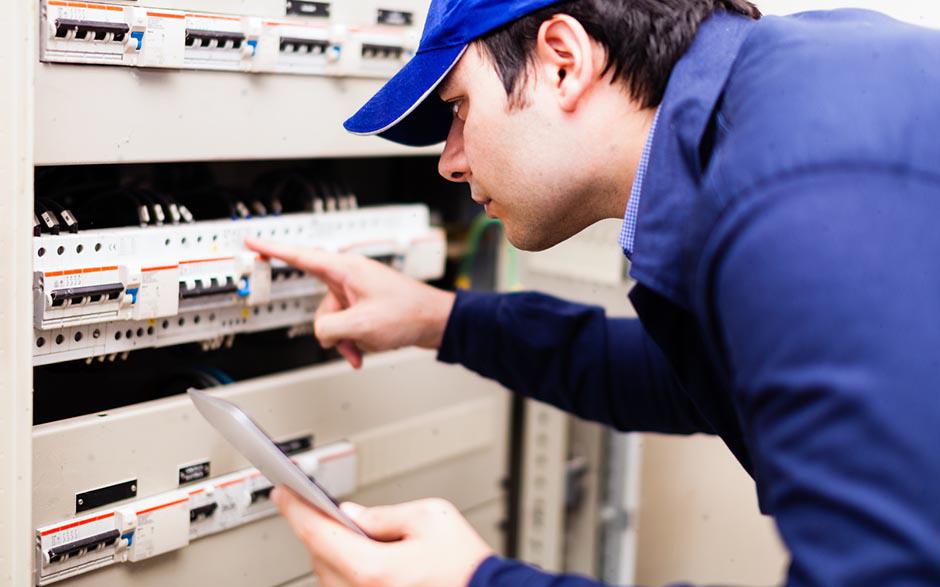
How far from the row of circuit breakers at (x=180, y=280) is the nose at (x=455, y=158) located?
25cm

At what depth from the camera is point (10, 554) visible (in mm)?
932

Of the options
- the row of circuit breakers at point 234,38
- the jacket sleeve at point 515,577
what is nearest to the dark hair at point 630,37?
the row of circuit breakers at point 234,38

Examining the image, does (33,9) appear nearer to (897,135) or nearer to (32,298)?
(32,298)

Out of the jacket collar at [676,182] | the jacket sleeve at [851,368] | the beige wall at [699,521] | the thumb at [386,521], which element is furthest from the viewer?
the beige wall at [699,521]

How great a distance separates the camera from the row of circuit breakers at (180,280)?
0.95 meters

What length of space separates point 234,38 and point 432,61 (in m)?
0.24

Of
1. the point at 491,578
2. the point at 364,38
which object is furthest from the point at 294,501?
the point at 364,38

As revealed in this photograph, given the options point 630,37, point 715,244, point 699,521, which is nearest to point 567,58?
point 630,37

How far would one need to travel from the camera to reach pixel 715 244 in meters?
0.63

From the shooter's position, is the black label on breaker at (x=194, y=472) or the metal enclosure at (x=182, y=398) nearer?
the metal enclosure at (x=182, y=398)

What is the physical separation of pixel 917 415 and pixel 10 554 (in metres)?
0.81

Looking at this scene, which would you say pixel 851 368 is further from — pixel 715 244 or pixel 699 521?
pixel 699 521

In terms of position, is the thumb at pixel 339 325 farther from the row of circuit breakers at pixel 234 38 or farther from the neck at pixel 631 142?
the neck at pixel 631 142

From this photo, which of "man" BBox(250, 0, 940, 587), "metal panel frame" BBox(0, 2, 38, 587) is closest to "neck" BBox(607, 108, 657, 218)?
"man" BBox(250, 0, 940, 587)
